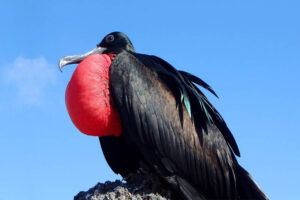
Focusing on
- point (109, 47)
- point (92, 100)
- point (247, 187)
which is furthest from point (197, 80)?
point (92, 100)

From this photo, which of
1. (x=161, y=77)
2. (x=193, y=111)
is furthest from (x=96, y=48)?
(x=193, y=111)

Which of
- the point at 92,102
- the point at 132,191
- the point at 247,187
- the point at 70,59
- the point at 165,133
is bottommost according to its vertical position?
the point at 247,187

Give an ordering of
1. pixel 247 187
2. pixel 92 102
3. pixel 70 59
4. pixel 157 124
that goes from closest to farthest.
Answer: pixel 92 102 → pixel 157 124 → pixel 247 187 → pixel 70 59

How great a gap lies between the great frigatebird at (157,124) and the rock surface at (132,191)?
89 millimetres

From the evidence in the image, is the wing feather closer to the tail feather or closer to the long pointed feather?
the tail feather

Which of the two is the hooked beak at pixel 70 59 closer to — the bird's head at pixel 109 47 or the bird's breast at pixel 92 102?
the bird's head at pixel 109 47

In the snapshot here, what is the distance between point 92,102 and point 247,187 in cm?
160

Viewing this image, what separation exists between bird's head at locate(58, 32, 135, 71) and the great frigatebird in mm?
33

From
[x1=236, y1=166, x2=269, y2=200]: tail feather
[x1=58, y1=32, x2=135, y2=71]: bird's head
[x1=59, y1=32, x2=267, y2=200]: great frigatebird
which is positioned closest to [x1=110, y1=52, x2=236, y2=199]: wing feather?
[x1=59, y1=32, x2=267, y2=200]: great frigatebird

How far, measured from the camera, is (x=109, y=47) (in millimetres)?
4355

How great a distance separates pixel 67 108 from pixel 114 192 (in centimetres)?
84

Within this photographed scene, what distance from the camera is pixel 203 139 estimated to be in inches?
150

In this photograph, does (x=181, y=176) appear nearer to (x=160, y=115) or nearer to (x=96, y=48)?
(x=160, y=115)

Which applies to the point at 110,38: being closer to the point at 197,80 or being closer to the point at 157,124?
the point at 197,80
